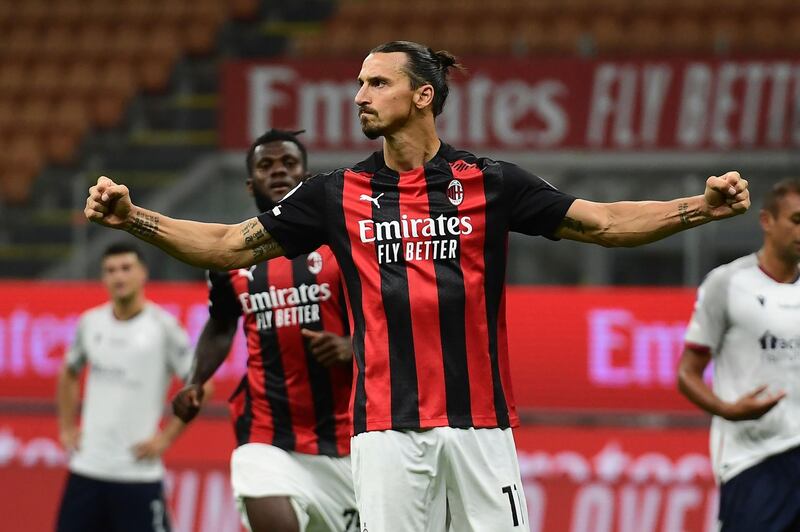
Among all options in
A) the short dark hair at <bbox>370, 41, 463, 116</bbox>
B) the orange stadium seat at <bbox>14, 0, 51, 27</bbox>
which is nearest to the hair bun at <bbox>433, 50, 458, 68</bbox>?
the short dark hair at <bbox>370, 41, 463, 116</bbox>

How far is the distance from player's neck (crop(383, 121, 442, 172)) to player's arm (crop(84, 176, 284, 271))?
466 millimetres

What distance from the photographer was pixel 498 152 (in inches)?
492

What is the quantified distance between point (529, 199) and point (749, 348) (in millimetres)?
1942

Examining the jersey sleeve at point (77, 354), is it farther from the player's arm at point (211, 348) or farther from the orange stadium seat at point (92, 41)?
the orange stadium seat at point (92, 41)

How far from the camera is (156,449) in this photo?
7688mm

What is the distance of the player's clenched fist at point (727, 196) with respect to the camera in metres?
4.02

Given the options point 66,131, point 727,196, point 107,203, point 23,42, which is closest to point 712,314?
point 727,196

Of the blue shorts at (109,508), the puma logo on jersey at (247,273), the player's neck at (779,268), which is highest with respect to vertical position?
the player's neck at (779,268)

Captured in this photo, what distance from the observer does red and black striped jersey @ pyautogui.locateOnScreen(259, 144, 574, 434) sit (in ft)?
13.7

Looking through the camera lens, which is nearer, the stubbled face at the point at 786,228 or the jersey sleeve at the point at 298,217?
the jersey sleeve at the point at 298,217

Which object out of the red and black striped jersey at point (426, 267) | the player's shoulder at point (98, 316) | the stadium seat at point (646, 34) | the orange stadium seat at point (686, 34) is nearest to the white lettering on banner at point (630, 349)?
the player's shoulder at point (98, 316)

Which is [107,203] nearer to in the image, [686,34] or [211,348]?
[211,348]

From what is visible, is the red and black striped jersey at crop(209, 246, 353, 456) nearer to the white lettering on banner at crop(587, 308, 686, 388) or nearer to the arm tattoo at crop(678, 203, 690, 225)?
the arm tattoo at crop(678, 203, 690, 225)

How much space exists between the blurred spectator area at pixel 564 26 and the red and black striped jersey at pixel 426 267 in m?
9.06
